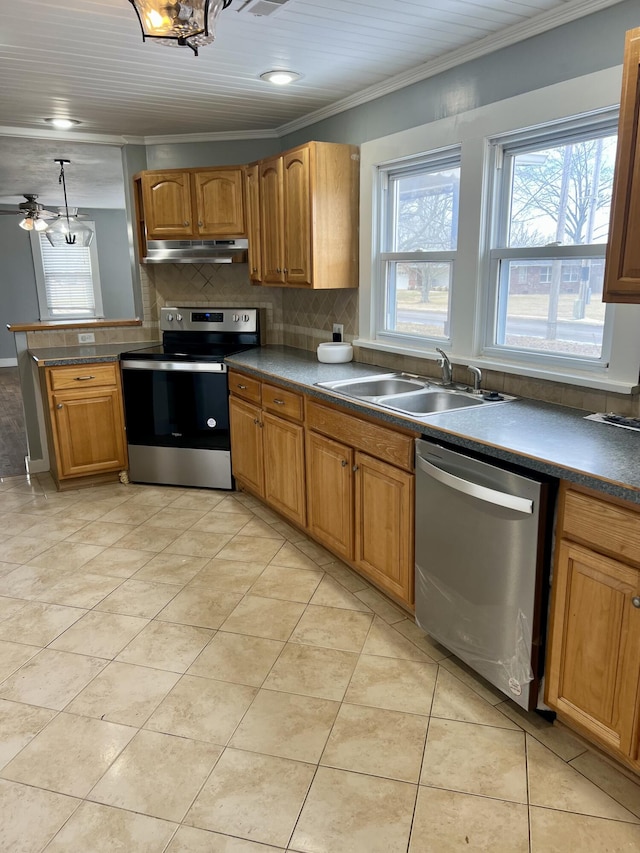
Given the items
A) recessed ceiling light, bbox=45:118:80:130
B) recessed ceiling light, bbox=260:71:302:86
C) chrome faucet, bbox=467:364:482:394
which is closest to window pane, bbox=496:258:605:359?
chrome faucet, bbox=467:364:482:394

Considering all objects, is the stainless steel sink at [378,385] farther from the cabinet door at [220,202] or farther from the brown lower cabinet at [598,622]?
the cabinet door at [220,202]

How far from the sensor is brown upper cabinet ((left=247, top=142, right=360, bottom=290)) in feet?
11.0

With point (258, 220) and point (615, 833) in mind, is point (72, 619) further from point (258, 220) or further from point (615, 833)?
point (258, 220)

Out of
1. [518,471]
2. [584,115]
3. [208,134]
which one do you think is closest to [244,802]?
[518,471]

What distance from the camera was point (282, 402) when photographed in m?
3.27

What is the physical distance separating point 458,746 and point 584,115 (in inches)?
87.3

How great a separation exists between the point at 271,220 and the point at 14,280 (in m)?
7.05

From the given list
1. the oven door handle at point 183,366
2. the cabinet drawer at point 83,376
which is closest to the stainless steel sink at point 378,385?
the oven door handle at point 183,366

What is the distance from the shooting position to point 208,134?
14.3 feet

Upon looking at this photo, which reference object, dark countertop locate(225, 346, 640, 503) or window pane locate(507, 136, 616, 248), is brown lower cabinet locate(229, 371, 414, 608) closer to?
dark countertop locate(225, 346, 640, 503)

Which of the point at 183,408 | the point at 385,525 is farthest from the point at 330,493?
the point at 183,408

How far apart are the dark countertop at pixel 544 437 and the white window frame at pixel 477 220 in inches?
7.9

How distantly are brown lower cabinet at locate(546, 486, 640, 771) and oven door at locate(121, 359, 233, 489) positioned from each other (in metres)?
2.63

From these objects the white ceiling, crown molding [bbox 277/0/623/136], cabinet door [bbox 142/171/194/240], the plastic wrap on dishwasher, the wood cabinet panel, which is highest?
the white ceiling
